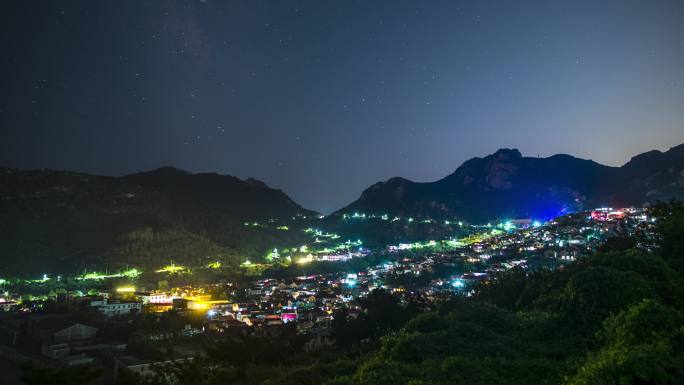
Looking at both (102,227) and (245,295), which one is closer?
(245,295)

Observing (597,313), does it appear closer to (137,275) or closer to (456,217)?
(137,275)

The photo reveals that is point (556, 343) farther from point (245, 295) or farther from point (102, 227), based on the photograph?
point (102, 227)

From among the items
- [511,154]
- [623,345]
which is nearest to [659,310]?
[623,345]

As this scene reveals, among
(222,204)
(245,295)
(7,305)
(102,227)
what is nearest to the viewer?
(7,305)

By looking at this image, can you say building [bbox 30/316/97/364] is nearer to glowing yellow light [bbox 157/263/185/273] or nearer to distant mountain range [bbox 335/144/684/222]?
glowing yellow light [bbox 157/263/185/273]

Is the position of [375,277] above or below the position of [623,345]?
below

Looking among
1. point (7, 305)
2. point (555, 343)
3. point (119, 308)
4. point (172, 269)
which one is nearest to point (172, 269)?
point (172, 269)
